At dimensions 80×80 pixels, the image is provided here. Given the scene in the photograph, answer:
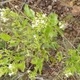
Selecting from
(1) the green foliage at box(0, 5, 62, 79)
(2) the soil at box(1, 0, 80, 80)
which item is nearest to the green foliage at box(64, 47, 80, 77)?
(1) the green foliage at box(0, 5, 62, 79)

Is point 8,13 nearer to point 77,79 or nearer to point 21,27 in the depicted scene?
point 21,27

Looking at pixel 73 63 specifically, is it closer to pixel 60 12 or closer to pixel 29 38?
pixel 29 38

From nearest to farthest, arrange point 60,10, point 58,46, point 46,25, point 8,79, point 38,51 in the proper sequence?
point 46,25 → point 38,51 → point 58,46 → point 8,79 → point 60,10

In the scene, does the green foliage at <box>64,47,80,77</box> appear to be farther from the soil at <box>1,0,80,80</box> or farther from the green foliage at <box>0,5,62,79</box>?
the soil at <box>1,0,80,80</box>

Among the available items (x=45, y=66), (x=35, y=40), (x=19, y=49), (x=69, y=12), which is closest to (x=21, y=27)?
(x=35, y=40)

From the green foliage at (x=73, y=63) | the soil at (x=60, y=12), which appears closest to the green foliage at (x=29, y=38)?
the green foliage at (x=73, y=63)

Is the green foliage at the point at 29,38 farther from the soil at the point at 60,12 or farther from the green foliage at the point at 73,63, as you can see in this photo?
the soil at the point at 60,12

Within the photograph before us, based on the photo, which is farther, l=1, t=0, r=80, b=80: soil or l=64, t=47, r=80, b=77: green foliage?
l=1, t=0, r=80, b=80: soil

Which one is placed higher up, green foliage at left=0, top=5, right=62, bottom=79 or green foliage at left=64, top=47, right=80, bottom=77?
green foliage at left=0, top=5, right=62, bottom=79
